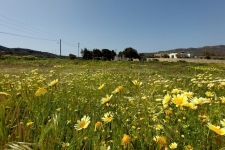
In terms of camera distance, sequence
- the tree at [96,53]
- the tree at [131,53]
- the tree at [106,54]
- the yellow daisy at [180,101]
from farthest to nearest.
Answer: the tree at [131,53] < the tree at [106,54] < the tree at [96,53] < the yellow daisy at [180,101]

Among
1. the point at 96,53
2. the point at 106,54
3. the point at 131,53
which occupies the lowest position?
the point at 106,54

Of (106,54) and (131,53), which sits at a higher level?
(131,53)

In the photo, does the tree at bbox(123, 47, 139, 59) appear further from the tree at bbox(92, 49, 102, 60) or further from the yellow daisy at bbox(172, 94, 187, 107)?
the yellow daisy at bbox(172, 94, 187, 107)

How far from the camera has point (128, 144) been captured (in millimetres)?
921

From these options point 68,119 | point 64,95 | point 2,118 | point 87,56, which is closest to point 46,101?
point 64,95

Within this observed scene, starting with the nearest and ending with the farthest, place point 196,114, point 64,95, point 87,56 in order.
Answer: point 196,114, point 64,95, point 87,56

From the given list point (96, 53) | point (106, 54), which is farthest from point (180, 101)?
point (106, 54)

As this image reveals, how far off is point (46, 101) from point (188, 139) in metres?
1.20

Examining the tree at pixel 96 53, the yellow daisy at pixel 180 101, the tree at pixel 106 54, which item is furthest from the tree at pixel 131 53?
the yellow daisy at pixel 180 101

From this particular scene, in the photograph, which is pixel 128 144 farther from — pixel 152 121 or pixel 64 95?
pixel 64 95

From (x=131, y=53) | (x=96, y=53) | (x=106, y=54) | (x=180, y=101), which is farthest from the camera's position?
(x=131, y=53)

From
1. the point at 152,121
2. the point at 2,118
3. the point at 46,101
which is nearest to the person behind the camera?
the point at 2,118

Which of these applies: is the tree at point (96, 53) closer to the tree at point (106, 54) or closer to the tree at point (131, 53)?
the tree at point (106, 54)

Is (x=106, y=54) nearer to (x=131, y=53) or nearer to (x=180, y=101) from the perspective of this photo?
(x=131, y=53)
